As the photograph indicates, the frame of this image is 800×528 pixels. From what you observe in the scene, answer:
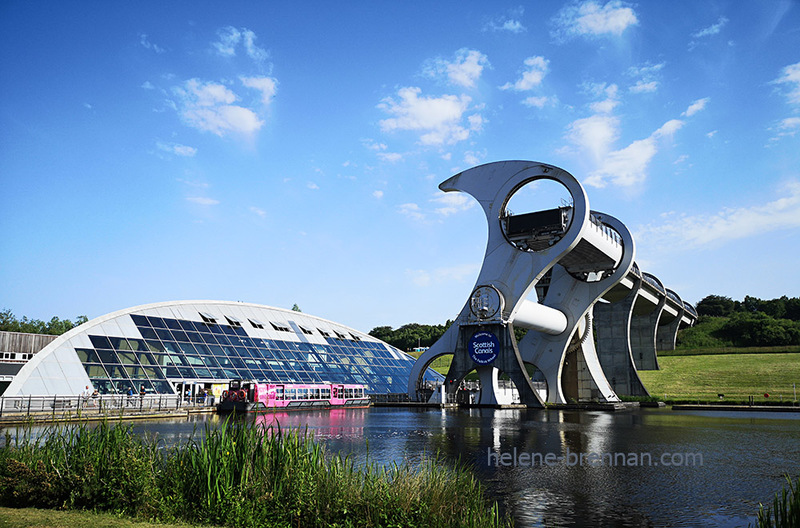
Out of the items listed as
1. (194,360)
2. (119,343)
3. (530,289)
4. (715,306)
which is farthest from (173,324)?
(715,306)

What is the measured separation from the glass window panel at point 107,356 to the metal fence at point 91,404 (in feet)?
12.4

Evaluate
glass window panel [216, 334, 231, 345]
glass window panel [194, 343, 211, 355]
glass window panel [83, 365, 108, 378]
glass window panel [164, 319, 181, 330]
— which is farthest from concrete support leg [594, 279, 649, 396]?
glass window panel [83, 365, 108, 378]

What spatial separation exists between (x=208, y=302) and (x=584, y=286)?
3634 centimetres

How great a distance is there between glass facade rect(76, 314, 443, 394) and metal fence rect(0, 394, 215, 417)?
2.54 m

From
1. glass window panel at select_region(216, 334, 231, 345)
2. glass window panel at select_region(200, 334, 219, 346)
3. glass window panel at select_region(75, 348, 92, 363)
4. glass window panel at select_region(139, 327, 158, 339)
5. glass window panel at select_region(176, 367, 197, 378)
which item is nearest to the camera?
glass window panel at select_region(75, 348, 92, 363)

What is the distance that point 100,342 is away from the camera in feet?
144

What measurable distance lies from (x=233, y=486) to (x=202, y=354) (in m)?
42.7

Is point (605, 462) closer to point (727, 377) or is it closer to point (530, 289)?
point (530, 289)

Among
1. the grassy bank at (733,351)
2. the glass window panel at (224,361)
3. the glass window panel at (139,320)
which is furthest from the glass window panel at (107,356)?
the grassy bank at (733,351)

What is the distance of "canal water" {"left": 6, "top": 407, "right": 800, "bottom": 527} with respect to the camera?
12.2 m

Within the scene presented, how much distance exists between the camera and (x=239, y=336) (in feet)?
186

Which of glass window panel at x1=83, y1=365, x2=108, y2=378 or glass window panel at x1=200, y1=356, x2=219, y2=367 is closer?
glass window panel at x1=83, y1=365, x2=108, y2=378

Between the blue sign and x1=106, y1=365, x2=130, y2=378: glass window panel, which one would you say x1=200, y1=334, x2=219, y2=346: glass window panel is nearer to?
x1=106, y1=365, x2=130, y2=378: glass window panel

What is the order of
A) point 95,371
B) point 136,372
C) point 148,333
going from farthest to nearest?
point 148,333, point 136,372, point 95,371
